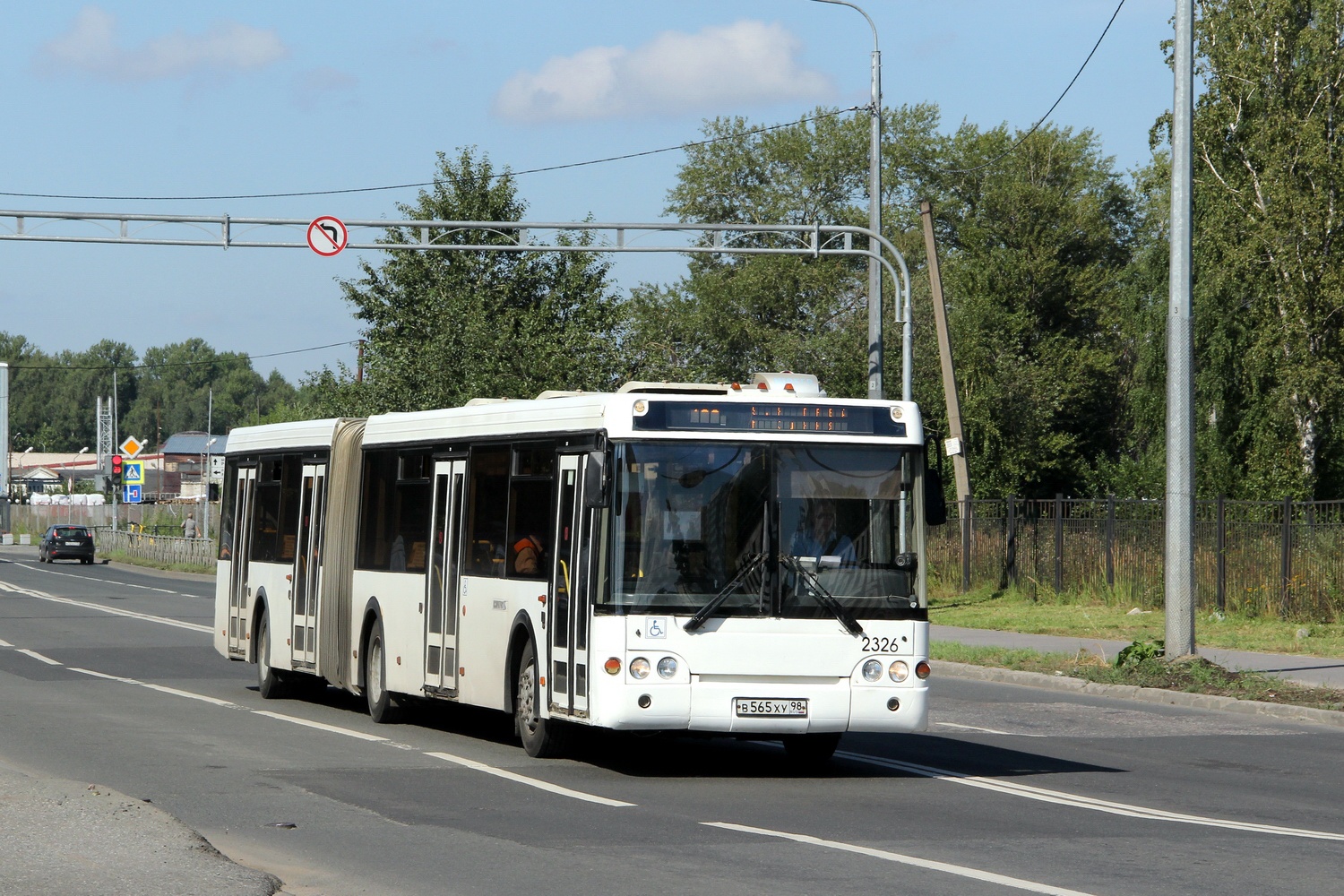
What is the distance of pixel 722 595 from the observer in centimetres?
1198

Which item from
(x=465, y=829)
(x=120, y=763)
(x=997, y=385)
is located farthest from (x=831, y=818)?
(x=997, y=385)

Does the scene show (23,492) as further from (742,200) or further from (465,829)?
(465,829)

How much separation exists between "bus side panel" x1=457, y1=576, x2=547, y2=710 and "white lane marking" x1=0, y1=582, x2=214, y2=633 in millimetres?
16451

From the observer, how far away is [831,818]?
1041 centimetres

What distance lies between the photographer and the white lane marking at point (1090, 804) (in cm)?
1019

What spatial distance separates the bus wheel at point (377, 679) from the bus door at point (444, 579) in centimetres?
107

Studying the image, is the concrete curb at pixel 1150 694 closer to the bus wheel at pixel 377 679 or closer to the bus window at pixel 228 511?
the bus wheel at pixel 377 679

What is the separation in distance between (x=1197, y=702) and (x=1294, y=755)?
4228 mm

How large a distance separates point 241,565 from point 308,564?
7.30 feet

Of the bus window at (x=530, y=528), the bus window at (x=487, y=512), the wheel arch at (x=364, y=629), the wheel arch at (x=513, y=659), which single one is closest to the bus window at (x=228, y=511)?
the wheel arch at (x=364, y=629)

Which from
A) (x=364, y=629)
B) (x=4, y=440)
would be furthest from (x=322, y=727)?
(x=4, y=440)

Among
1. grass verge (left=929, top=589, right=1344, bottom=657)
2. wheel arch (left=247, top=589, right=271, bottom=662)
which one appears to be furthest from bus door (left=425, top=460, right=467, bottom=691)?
grass verge (left=929, top=589, right=1344, bottom=657)

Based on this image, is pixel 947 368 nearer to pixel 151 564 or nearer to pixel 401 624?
pixel 401 624

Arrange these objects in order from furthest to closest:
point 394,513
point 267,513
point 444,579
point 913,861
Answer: point 267,513 < point 394,513 < point 444,579 < point 913,861
